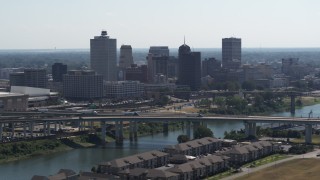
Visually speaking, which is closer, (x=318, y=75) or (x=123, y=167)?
(x=123, y=167)

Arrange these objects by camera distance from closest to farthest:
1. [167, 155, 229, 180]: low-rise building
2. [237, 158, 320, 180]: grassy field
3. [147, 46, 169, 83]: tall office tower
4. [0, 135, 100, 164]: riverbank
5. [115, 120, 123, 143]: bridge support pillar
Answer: [167, 155, 229, 180]: low-rise building
[237, 158, 320, 180]: grassy field
[0, 135, 100, 164]: riverbank
[115, 120, 123, 143]: bridge support pillar
[147, 46, 169, 83]: tall office tower

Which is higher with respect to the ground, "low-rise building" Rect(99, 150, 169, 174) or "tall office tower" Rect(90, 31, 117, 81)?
"tall office tower" Rect(90, 31, 117, 81)

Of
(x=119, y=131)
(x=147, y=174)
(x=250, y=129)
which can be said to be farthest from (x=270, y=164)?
(x=119, y=131)

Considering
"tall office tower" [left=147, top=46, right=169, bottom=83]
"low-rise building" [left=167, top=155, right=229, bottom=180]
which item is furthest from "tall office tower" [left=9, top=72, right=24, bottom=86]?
"low-rise building" [left=167, top=155, right=229, bottom=180]

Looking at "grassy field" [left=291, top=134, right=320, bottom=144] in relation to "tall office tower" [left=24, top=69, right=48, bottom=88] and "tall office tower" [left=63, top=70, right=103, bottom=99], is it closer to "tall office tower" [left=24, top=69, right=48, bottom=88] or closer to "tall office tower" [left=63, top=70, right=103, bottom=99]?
"tall office tower" [left=63, top=70, right=103, bottom=99]

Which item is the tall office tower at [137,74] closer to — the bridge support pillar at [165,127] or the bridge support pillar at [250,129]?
the bridge support pillar at [165,127]

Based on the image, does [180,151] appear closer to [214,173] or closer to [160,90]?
[214,173]

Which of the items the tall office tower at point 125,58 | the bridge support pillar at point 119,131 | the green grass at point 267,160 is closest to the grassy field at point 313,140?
the green grass at point 267,160

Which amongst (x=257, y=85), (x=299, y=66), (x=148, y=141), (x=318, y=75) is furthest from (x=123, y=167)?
(x=299, y=66)
